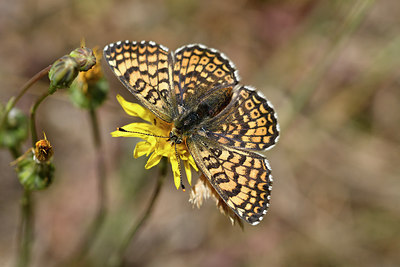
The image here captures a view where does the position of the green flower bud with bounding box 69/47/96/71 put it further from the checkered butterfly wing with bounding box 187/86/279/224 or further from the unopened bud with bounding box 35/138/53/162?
the checkered butterfly wing with bounding box 187/86/279/224

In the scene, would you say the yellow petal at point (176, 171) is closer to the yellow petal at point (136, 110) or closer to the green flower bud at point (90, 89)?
the yellow petal at point (136, 110)

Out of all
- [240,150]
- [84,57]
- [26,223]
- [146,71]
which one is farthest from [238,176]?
[26,223]

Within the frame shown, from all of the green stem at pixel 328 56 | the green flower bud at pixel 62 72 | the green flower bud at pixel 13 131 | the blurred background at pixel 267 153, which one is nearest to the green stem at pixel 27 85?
the green flower bud at pixel 62 72

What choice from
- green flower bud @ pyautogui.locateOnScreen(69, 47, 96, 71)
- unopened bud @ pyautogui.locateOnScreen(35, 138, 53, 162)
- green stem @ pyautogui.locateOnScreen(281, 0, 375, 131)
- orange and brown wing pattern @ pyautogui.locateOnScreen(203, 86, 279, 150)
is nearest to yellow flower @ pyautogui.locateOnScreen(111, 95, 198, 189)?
orange and brown wing pattern @ pyautogui.locateOnScreen(203, 86, 279, 150)

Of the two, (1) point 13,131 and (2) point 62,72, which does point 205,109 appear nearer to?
(2) point 62,72

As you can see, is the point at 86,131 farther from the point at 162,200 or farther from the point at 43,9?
the point at 43,9

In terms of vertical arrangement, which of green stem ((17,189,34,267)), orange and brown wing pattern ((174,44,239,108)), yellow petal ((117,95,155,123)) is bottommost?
green stem ((17,189,34,267))

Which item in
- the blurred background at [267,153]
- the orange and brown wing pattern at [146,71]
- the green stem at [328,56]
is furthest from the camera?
the blurred background at [267,153]
